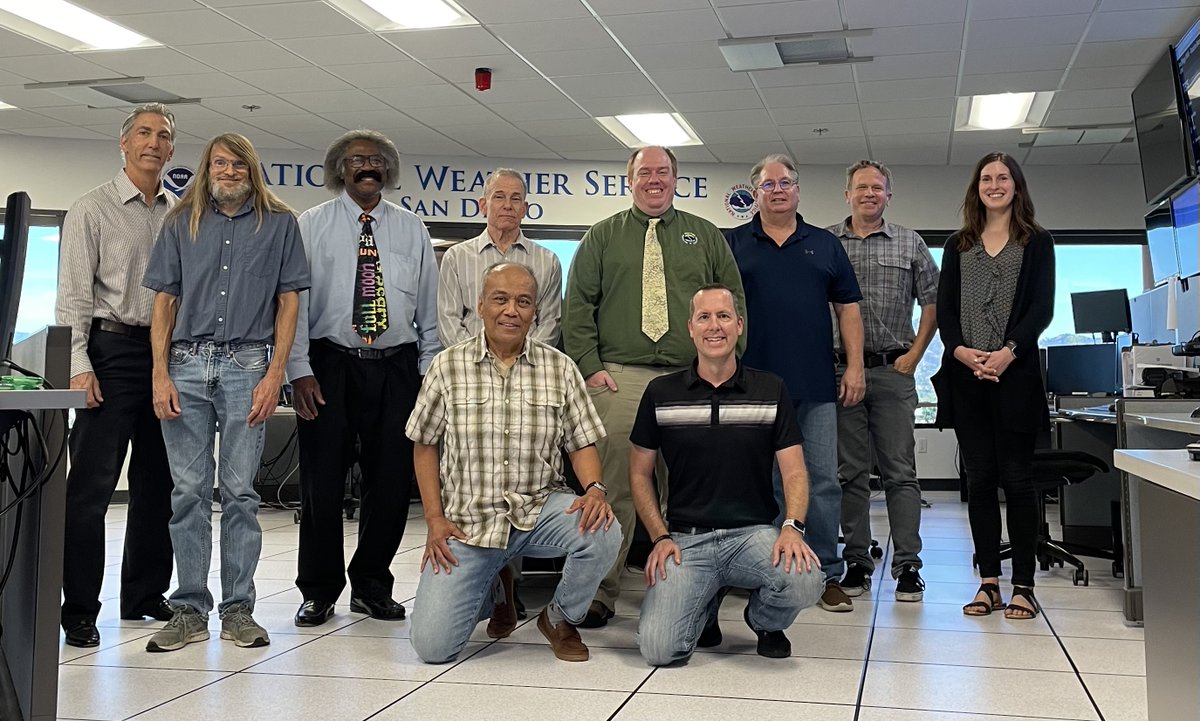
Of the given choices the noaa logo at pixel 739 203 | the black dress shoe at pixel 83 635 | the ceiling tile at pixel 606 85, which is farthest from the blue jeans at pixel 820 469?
the noaa logo at pixel 739 203

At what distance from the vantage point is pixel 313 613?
347 cm

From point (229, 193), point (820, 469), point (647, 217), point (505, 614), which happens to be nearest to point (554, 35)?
point (647, 217)

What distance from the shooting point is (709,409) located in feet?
10.1

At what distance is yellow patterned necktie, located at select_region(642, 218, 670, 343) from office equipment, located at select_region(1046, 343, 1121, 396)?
469 cm

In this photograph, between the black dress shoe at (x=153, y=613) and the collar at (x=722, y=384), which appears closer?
the collar at (x=722, y=384)

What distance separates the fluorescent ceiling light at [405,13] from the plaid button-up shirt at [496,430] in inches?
129

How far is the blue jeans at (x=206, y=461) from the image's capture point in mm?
3199

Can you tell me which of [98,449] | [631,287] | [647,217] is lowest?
[98,449]

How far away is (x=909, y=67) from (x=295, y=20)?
3642 mm

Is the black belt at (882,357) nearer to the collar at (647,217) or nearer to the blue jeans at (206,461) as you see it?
the collar at (647,217)

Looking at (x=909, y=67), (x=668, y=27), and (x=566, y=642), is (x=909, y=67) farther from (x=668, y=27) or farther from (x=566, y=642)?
(x=566, y=642)

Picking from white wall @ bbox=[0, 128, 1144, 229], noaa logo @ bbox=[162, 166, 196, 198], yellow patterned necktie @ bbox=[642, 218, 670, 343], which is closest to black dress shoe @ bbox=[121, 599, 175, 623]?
yellow patterned necktie @ bbox=[642, 218, 670, 343]

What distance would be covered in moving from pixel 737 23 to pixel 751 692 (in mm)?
4307

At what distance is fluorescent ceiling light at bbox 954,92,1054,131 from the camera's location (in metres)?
7.69
